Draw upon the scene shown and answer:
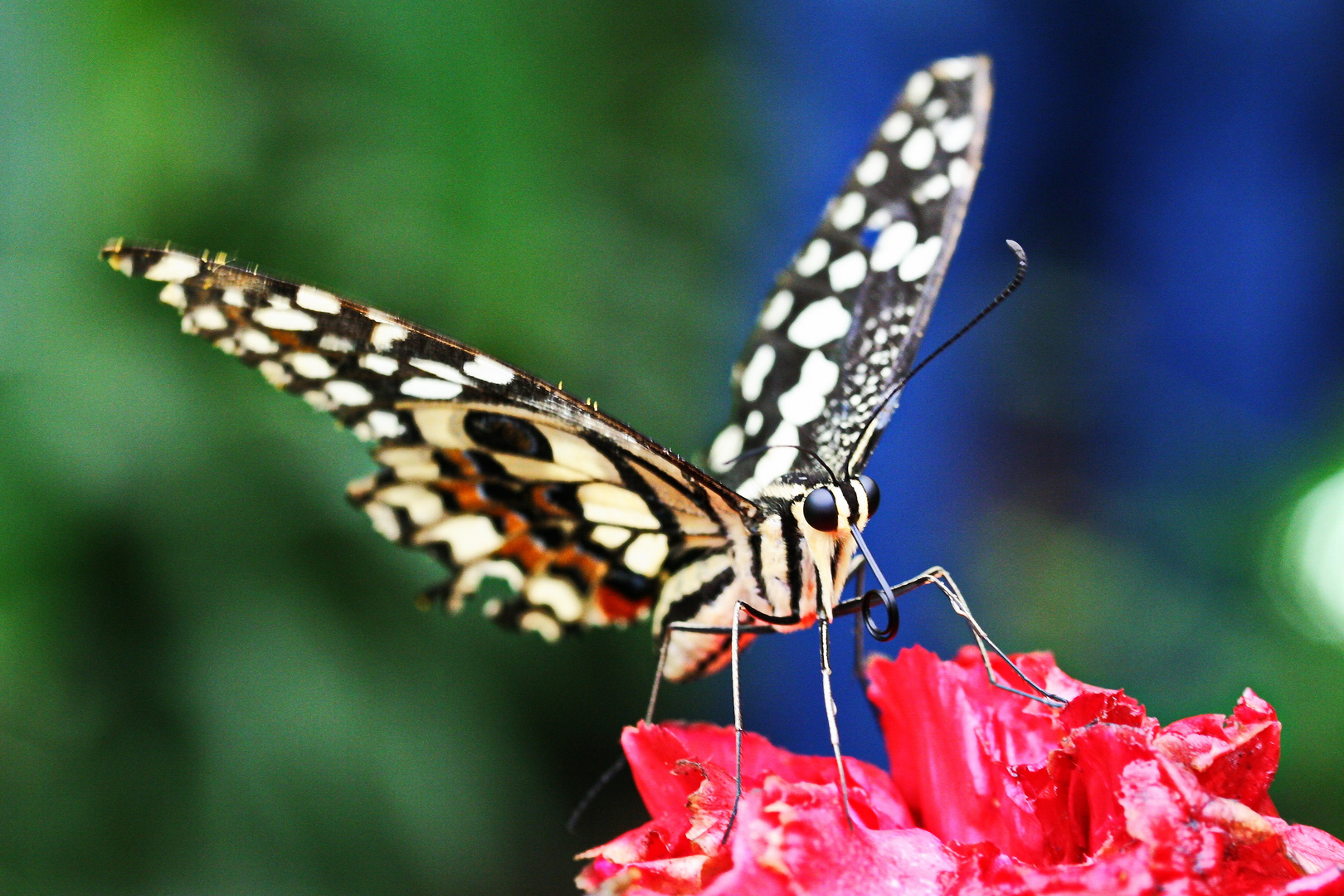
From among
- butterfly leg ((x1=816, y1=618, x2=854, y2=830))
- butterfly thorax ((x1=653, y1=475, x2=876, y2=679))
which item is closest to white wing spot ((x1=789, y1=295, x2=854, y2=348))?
butterfly thorax ((x1=653, y1=475, x2=876, y2=679))

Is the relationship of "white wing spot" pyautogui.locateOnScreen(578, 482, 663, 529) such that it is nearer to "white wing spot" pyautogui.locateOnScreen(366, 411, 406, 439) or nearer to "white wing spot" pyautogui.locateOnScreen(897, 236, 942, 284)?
"white wing spot" pyautogui.locateOnScreen(366, 411, 406, 439)

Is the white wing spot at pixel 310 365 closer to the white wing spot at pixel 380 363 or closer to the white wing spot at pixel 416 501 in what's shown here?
the white wing spot at pixel 380 363

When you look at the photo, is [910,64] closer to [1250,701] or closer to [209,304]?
[209,304]

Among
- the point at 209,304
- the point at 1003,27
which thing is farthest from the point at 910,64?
the point at 209,304

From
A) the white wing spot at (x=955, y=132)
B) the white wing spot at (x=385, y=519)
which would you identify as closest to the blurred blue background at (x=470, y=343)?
the white wing spot at (x=385, y=519)

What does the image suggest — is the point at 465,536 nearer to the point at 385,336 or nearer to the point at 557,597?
the point at 557,597

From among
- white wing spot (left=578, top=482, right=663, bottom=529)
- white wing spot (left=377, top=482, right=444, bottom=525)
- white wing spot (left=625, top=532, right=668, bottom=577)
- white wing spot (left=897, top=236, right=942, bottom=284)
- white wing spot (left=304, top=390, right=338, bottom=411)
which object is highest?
white wing spot (left=897, top=236, right=942, bottom=284)

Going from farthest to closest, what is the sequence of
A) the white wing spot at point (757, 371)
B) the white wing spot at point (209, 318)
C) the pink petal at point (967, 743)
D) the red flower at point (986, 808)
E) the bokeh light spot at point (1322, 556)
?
the bokeh light spot at point (1322, 556)
the white wing spot at point (757, 371)
the white wing spot at point (209, 318)
the pink petal at point (967, 743)
the red flower at point (986, 808)
